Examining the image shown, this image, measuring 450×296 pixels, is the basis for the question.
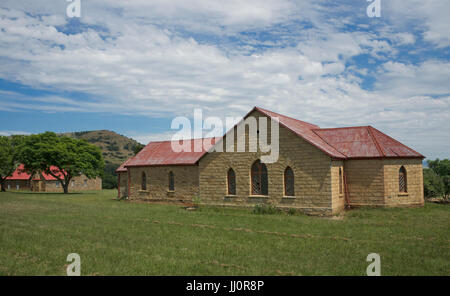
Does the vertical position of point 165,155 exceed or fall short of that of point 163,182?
it exceeds it

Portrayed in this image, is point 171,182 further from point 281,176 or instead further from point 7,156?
point 7,156

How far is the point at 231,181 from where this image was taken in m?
25.5

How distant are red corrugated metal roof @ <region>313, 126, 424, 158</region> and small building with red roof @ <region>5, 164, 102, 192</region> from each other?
47.8 meters

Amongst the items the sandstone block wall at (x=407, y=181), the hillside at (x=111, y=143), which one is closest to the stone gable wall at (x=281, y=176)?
the sandstone block wall at (x=407, y=181)

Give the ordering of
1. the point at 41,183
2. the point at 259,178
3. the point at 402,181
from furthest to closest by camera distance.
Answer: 1. the point at 41,183
2. the point at 259,178
3. the point at 402,181

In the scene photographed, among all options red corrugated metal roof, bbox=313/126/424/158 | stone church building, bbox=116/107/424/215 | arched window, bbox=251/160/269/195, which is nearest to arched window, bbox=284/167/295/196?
stone church building, bbox=116/107/424/215

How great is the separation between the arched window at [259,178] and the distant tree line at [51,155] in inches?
1332

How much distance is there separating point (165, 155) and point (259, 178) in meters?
12.4

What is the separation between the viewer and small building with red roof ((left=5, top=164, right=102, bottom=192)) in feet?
210

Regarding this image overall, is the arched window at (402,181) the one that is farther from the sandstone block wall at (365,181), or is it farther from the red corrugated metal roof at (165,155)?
the red corrugated metal roof at (165,155)

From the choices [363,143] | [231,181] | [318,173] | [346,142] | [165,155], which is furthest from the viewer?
[165,155]

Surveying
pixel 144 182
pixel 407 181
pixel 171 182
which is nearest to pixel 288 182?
pixel 407 181
